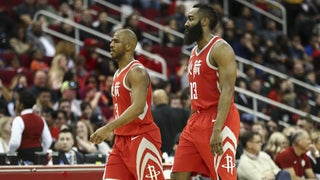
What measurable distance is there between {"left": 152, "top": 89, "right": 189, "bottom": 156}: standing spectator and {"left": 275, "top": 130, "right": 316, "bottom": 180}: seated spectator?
156cm

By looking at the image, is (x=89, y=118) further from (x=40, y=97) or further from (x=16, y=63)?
(x=16, y=63)

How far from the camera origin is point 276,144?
1605 centimetres

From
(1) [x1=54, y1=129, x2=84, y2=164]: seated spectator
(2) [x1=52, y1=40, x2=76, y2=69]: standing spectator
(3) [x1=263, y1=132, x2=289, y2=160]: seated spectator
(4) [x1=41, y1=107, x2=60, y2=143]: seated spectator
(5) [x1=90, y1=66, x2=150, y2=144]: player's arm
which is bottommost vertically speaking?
(5) [x1=90, y1=66, x2=150, y2=144]: player's arm

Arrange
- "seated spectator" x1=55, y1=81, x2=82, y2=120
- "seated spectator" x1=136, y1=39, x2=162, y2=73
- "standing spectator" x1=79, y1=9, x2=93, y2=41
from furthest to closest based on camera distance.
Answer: "standing spectator" x1=79, y1=9, x2=93, y2=41 < "seated spectator" x1=136, y1=39, x2=162, y2=73 < "seated spectator" x1=55, y1=81, x2=82, y2=120

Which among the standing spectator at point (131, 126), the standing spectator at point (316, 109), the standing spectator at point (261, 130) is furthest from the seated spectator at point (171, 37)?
the standing spectator at point (131, 126)

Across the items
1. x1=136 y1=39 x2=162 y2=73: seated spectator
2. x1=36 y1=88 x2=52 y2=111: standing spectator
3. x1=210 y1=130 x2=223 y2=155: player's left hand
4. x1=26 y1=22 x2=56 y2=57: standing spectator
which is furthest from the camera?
x1=136 y1=39 x2=162 y2=73: seated spectator

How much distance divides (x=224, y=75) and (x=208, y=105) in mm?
357

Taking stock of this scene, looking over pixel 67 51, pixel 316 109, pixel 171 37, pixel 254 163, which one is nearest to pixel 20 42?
pixel 67 51

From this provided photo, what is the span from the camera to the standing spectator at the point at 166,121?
15789 mm

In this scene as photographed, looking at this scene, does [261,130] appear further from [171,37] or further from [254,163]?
[171,37]

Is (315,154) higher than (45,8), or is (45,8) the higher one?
(45,8)

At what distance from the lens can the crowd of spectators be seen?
1690 cm

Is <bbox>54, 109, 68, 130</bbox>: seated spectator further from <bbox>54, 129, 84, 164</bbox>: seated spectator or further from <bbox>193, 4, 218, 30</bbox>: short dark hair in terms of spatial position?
<bbox>193, 4, 218, 30</bbox>: short dark hair

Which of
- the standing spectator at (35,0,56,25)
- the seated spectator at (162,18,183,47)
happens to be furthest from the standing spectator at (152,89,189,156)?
the seated spectator at (162,18,183,47)
